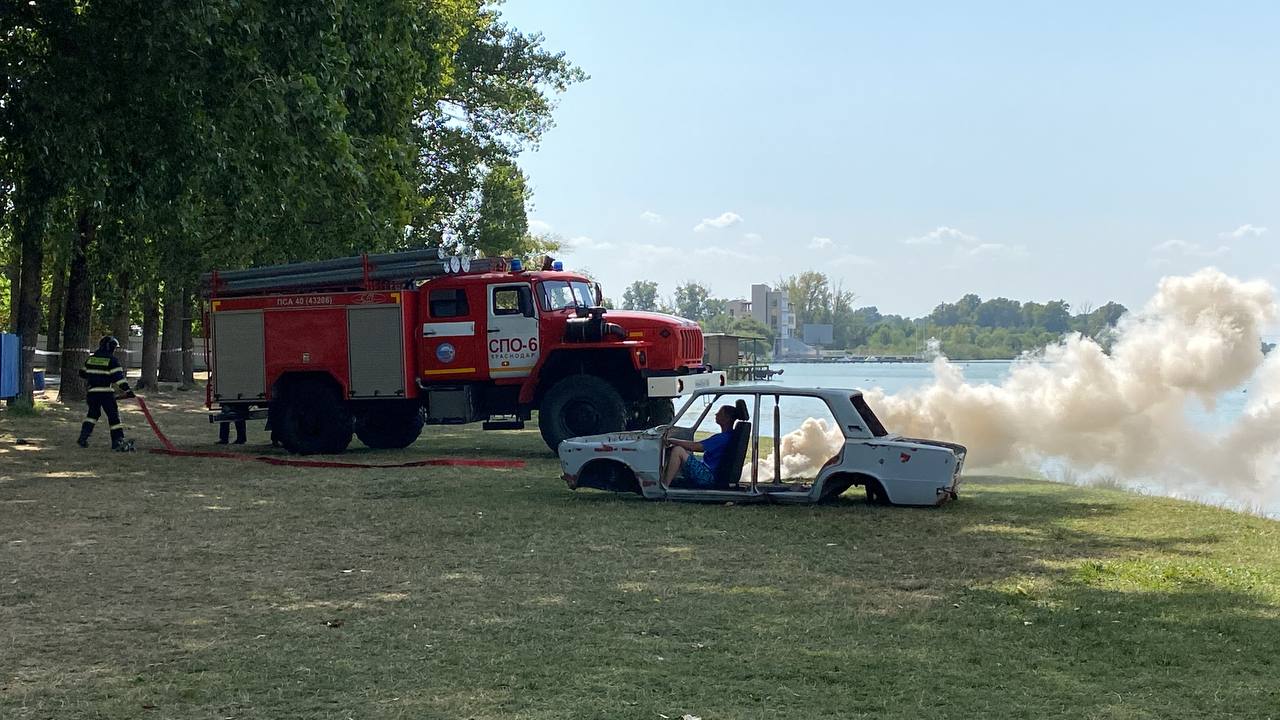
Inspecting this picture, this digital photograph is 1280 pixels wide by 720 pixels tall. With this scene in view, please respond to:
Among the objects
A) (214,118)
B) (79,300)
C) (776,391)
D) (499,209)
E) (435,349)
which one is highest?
(499,209)

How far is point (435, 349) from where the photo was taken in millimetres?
21172

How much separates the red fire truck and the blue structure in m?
10.6

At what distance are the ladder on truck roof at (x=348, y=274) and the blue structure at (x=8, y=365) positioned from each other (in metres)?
10.3

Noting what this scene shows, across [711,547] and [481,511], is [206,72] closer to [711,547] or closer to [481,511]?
[481,511]

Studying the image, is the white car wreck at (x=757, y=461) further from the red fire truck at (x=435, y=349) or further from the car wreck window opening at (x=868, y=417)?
the red fire truck at (x=435, y=349)

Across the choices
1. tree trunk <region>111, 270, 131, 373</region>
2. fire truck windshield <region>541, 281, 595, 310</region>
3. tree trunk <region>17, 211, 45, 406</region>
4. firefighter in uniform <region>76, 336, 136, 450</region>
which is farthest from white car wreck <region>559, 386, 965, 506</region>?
tree trunk <region>17, 211, 45, 406</region>

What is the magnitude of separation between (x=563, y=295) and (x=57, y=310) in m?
33.0

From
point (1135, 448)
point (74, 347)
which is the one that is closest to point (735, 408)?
point (1135, 448)

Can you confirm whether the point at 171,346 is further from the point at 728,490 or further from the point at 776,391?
the point at 776,391

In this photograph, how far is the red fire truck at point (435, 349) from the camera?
20.2 m

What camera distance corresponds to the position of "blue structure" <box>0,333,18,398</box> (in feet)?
99.7

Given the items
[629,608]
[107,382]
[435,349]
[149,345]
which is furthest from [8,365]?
[629,608]

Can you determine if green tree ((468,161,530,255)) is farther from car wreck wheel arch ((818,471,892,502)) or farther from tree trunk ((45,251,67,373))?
car wreck wheel arch ((818,471,892,502))

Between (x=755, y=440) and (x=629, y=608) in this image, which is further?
Result: (x=755, y=440)
